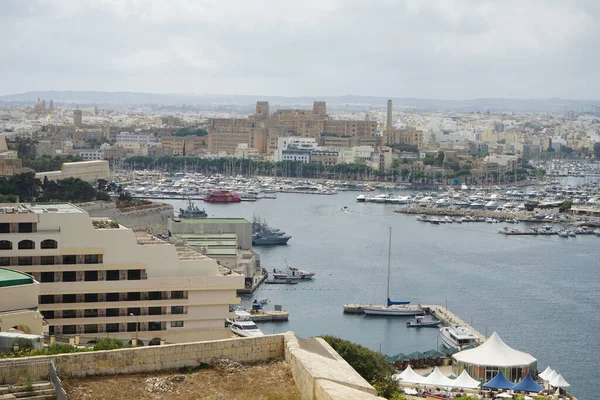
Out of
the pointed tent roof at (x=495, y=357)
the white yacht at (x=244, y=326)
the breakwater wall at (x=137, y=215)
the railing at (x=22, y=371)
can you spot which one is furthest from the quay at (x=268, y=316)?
the railing at (x=22, y=371)

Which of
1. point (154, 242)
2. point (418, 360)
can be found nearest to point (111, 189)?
point (418, 360)

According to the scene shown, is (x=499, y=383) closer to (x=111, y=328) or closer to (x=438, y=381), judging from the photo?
(x=438, y=381)

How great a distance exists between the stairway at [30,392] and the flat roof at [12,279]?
3.03 metres

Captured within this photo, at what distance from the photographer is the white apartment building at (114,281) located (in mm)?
7504

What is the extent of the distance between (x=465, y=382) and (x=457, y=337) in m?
3.00

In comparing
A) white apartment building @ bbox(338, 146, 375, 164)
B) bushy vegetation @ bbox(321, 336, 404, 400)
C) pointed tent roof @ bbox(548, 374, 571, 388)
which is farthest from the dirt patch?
white apartment building @ bbox(338, 146, 375, 164)

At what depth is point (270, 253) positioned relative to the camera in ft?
65.8

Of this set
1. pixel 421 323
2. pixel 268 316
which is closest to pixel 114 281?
pixel 268 316

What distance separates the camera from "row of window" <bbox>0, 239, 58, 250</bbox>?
7469 millimetres

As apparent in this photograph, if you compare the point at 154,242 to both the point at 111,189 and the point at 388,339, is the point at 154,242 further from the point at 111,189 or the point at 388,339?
the point at 111,189

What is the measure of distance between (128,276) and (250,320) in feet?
16.2

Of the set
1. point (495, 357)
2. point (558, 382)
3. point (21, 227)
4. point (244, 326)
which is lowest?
point (244, 326)

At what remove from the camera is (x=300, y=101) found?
16225 centimetres

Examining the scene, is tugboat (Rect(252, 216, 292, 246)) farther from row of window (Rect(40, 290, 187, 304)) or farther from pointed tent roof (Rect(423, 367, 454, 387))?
row of window (Rect(40, 290, 187, 304))
